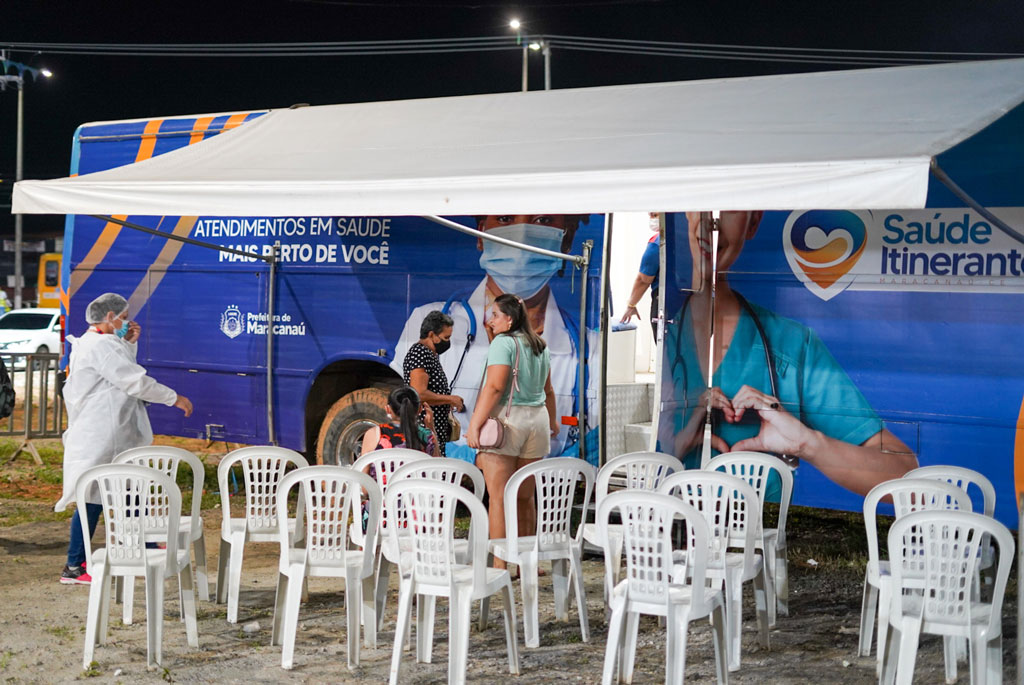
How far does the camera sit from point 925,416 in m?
A: 6.81

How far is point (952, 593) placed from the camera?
14.3 feet

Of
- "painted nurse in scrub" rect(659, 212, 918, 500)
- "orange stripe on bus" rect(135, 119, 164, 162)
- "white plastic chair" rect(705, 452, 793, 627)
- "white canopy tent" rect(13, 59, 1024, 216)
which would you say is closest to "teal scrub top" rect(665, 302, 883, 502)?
"painted nurse in scrub" rect(659, 212, 918, 500)

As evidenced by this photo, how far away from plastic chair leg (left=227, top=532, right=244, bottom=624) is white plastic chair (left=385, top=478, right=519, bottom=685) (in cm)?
134

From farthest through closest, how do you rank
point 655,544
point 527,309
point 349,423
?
point 349,423
point 527,309
point 655,544

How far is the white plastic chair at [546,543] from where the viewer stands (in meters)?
5.46

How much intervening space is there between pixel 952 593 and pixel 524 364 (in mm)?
2999

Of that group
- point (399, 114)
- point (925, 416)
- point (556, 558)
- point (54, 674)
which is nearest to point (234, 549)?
point (54, 674)

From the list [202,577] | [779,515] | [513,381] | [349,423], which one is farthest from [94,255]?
[779,515]

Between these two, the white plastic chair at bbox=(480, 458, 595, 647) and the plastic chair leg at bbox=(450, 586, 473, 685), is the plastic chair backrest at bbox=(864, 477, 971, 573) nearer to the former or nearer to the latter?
the white plastic chair at bbox=(480, 458, 595, 647)

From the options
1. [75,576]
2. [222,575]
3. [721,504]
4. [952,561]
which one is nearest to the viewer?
[952,561]

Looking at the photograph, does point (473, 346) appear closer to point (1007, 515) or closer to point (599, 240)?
point (599, 240)

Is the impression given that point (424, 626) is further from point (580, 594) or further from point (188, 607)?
point (188, 607)

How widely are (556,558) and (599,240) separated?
254 cm

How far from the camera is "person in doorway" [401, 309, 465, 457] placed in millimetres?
7961
